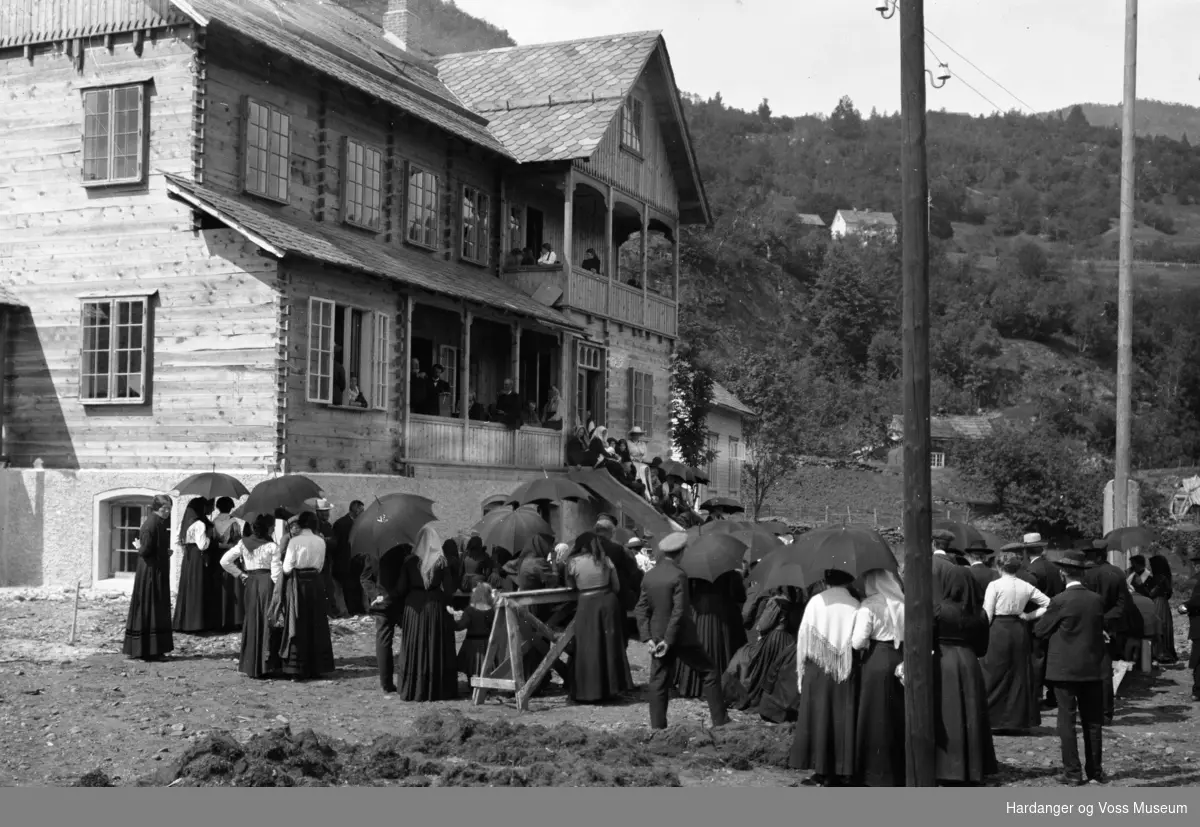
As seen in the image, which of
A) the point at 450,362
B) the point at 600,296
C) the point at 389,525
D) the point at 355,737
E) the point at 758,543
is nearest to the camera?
the point at 355,737

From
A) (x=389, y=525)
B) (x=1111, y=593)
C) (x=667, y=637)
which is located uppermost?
(x=389, y=525)

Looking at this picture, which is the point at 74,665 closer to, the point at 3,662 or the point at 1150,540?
the point at 3,662

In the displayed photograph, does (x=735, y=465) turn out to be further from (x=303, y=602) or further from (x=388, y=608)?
(x=388, y=608)

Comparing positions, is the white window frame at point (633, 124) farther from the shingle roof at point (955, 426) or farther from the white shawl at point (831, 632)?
the shingle roof at point (955, 426)

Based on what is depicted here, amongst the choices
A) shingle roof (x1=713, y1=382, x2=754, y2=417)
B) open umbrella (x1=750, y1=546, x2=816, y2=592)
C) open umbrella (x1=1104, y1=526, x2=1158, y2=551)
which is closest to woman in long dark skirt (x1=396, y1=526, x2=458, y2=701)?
open umbrella (x1=750, y1=546, x2=816, y2=592)

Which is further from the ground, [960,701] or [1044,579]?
[1044,579]

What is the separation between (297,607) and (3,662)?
3.26 meters

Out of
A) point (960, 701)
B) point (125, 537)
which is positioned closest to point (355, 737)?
point (960, 701)

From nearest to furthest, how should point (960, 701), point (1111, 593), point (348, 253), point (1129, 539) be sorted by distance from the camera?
point (960, 701) < point (1111, 593) < point (1129, 539) < point (348, 253)

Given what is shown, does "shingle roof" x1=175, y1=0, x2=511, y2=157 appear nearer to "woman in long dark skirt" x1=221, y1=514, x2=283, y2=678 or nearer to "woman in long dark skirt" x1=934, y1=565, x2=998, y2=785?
"woman in long dark skirt" x1=221, y1=514, x2=283, y2=678

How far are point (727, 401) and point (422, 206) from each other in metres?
25.8

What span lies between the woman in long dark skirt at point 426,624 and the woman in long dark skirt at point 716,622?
246 cm

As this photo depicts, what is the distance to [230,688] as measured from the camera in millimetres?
13562

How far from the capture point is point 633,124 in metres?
30.2
